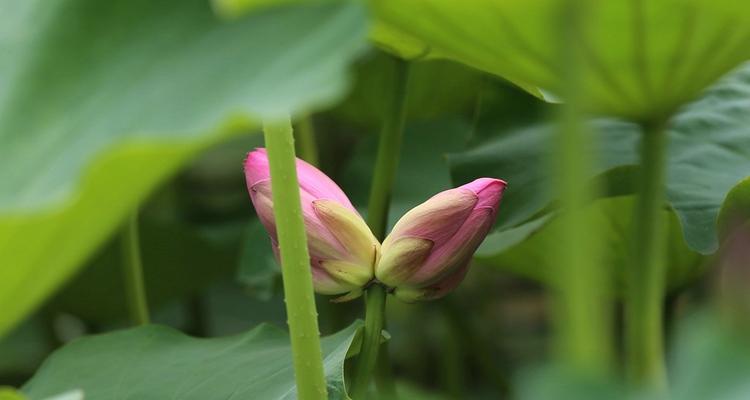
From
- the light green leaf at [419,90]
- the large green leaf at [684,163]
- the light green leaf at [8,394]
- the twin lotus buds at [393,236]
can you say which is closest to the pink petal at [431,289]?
the twin lotus buds at [393,236]

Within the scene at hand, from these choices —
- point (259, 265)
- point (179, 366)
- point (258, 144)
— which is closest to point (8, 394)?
point (179, 366)

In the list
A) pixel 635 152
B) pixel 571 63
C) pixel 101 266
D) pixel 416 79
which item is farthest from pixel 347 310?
pixel 571 63

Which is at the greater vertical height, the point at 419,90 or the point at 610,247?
the point at 419,90

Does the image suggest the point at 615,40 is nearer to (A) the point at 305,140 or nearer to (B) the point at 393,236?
(B) the point at 393,236

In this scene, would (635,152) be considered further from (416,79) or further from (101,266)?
(101,266)

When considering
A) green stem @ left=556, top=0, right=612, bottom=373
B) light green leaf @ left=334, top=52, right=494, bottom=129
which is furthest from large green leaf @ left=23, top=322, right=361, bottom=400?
light green leaf @ left=334, top=52, right=494, bottom=129
